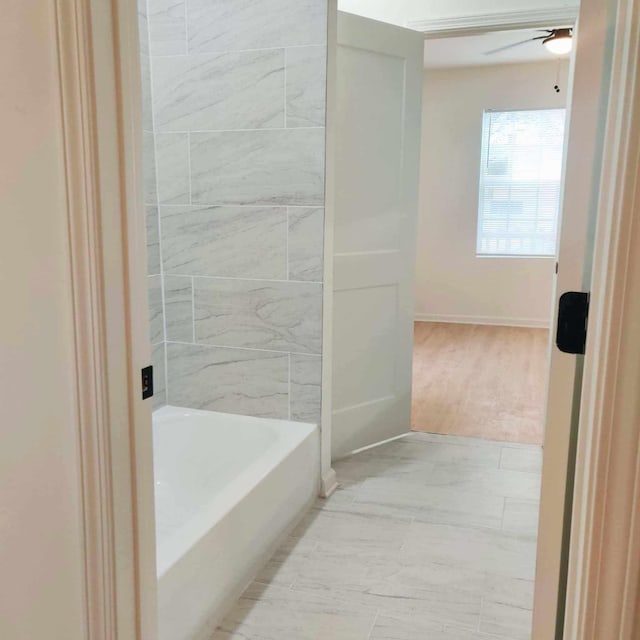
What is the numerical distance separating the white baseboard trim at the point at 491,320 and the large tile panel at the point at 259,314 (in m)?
4.39

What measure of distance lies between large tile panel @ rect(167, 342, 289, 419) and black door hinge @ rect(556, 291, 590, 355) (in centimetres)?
179

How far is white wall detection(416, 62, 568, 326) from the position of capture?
630 cm

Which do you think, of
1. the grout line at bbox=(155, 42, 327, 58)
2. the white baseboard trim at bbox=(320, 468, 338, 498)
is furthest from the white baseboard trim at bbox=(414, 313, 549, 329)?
the grout line at bbox=(155, 42, 327, 58)

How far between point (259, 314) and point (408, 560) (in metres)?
1.15

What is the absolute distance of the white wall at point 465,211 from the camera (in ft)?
20.7

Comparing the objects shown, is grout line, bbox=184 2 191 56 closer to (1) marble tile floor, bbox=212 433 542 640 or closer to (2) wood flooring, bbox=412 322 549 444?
(1) marble tile floor, bbox=212 433 542 640

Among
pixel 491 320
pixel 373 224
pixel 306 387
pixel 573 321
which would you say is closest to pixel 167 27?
pixel 373 224

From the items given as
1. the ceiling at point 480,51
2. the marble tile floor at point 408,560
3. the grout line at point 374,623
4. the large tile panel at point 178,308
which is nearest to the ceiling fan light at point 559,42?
the ceiling at point 480,51

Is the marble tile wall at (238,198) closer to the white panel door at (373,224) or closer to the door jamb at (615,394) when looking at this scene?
the white panel door at (373,224)

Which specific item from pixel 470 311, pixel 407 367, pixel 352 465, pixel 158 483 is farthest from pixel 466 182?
pixel 158 483

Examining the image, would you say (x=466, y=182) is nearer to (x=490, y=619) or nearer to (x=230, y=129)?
(x=230, y=129)

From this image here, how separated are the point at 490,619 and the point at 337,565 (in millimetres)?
553

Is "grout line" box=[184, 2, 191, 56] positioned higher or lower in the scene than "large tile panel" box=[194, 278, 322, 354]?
higher

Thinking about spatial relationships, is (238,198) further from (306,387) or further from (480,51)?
(480,51)
